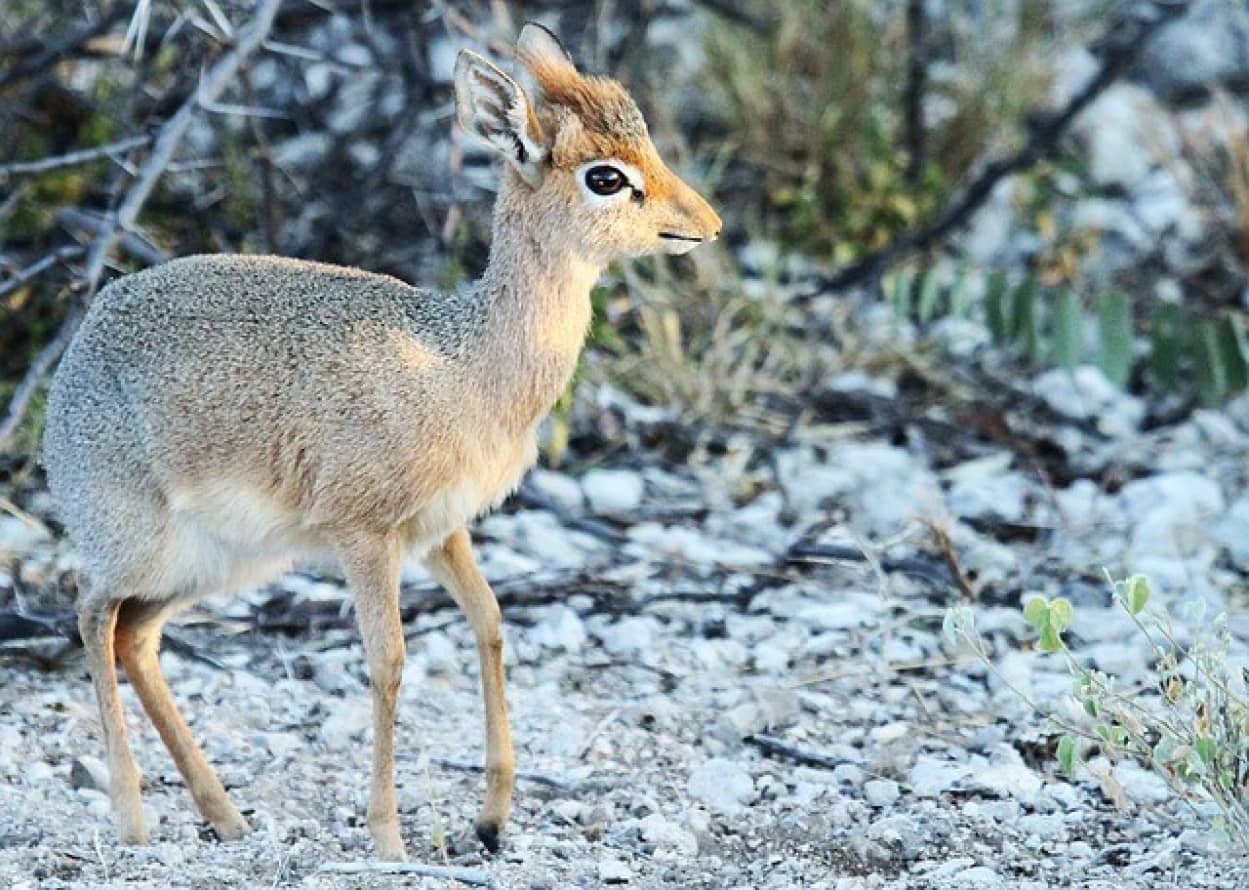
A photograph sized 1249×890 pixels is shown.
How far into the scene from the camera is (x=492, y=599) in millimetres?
4324

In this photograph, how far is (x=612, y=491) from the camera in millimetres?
6301

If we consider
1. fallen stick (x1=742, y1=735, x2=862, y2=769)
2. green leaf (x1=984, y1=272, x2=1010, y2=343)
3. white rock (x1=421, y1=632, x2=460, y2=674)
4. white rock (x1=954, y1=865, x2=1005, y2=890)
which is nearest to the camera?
white rock (x1=954, y1=865, x2=1005, y2=890)

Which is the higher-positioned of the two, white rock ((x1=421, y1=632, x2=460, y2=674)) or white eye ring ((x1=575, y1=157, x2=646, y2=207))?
white eye ring ((x1=575, y1=157, x2=646, y2=207))

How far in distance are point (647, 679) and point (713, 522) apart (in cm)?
115

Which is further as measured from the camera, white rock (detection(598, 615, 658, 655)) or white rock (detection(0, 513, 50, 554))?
white rock (detection(0, 513, 50, 554))

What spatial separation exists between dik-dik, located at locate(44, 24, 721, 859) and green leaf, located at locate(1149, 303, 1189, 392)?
3.02m

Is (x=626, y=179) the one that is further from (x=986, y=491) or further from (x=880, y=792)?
(x=986, y=491)

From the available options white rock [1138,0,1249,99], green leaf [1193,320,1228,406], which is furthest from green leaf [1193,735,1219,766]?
white rock [1138,0,1249,99]

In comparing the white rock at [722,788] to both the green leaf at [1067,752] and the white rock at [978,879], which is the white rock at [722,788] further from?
the green leaf at [1067,752]

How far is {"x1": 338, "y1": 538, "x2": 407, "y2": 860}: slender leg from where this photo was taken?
4.00m

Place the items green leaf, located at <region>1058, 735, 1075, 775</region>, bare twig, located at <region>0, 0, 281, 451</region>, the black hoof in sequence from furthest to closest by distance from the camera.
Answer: bare twig, located at <region>0, 0, 281, 451</region> < the black hoof < green leaf, located at <region>1058, 735, 1075, 775</region>

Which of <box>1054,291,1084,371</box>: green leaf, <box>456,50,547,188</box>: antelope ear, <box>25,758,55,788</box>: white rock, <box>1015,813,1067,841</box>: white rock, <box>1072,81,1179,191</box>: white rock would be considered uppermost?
<box>456,50,547,188</box>: antelope ear

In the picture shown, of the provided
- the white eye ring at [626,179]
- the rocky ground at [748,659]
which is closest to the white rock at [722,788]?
the rocky ground at [748,659]

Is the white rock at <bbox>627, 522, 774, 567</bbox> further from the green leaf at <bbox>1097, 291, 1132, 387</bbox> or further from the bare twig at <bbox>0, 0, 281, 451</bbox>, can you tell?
the bare twig at <bbox>0, 0, 281, 451</bbox>
